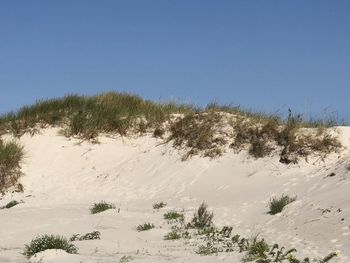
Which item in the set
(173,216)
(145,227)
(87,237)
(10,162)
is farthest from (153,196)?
(10,162)

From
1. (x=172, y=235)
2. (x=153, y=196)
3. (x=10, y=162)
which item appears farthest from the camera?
(x=10, y=162)

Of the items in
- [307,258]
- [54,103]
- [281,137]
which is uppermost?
[54,103]

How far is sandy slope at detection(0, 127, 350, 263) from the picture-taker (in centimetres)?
965

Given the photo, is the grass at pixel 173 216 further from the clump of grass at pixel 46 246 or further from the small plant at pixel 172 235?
the clump of grass at pixel 46 246

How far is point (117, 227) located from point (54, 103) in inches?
474

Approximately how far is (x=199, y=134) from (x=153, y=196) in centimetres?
360

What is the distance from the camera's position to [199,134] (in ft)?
62.6

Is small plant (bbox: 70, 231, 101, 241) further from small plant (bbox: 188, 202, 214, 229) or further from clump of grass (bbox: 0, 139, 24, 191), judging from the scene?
clump of grass (bbox: 0, 139, 24, 191)

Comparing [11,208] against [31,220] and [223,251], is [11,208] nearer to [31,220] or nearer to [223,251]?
[31,220]

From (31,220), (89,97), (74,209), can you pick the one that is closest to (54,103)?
(89,97)

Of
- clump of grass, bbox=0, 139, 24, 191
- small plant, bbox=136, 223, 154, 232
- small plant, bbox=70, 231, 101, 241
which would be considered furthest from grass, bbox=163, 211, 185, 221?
clump of grass, bbox=0, 139, 24, 191

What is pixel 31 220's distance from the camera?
519 inches

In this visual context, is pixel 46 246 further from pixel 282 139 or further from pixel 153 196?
pixel 282 139

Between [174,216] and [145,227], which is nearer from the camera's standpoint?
[145,227]
